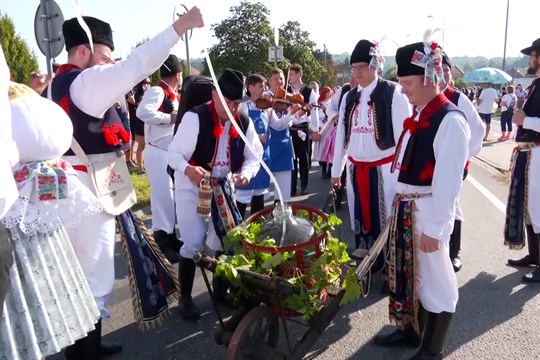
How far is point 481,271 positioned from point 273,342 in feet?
8.54

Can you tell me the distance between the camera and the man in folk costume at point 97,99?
252cm

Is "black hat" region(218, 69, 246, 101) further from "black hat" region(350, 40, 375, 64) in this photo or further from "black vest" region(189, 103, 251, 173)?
"black hat" region(350, 40, 375, 64)

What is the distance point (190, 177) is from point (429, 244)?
1744mm

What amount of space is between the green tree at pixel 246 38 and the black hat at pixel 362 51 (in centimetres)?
2010

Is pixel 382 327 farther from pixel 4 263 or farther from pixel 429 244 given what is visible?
pixel 4 263

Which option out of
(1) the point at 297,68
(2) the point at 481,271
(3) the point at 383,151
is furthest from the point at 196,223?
(1) the point at 297,68

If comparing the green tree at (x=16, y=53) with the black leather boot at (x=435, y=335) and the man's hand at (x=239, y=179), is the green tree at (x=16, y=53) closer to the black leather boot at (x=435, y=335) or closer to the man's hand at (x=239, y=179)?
the man's hand at (x=239, y=179)

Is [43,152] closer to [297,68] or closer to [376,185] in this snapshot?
[376,185]

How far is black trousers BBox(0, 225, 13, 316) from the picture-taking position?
1735mm

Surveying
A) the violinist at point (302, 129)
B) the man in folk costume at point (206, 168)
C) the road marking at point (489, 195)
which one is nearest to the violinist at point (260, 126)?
the violinist at point (302, 129)

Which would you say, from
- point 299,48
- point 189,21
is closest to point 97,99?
point 189,21

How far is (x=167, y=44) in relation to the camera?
254 centimetres

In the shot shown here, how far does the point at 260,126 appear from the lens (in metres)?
6.05

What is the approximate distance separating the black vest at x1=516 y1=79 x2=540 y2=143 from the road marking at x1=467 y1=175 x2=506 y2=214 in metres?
2.65
